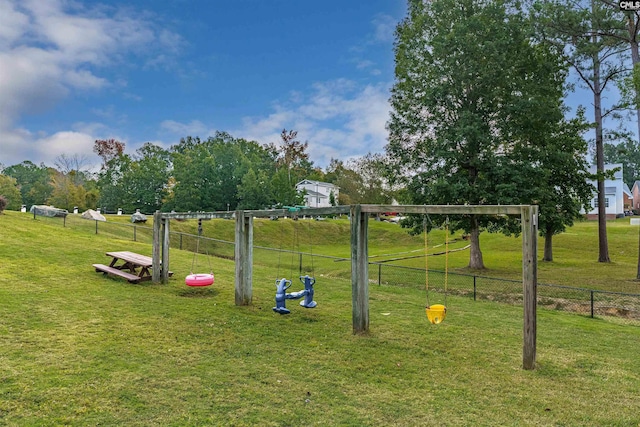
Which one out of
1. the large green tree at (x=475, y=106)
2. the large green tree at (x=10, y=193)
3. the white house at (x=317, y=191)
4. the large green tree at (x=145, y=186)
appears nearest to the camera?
the large green tree at (x=475, y=106)

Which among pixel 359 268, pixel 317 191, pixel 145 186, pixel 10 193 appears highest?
pixel 317 191

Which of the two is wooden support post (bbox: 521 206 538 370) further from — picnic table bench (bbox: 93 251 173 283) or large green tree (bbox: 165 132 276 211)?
large green tree (bbox: 165 132 276 211)

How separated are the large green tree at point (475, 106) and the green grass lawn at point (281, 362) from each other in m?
8.38

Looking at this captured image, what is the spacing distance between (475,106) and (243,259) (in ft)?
46.5

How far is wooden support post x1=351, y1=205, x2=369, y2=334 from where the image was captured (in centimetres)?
703

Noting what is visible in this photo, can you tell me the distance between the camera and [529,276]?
5.55 m

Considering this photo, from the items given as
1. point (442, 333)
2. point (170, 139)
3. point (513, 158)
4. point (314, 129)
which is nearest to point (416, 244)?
point (513, 158)

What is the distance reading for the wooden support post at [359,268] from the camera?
7.03 m

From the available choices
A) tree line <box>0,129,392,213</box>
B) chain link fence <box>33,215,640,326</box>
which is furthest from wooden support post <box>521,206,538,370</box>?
tree line <box>0,129,392,213</box>

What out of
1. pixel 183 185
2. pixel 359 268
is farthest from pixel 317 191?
pixel 359 268

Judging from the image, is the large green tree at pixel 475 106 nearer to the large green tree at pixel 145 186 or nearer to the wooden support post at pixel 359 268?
the wooden support post at pixel 359 268

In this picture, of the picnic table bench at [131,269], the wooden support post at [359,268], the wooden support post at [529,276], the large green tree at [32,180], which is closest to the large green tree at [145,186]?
the large green tree at [32,180]

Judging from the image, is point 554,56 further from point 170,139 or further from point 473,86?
point 170,139

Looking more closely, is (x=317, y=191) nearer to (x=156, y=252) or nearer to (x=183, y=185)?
(x=183, y=185)
